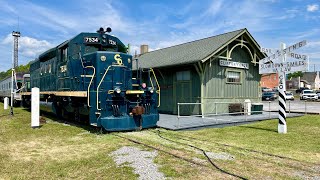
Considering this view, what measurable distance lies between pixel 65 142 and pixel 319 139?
8406 millimetres

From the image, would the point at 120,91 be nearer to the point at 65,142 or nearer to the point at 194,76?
the point at 65,142

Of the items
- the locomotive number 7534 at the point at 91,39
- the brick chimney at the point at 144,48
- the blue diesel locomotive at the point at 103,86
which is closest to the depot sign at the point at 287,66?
the blue diesel locomotive at the point at 103,86

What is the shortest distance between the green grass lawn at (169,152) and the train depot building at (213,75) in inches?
204

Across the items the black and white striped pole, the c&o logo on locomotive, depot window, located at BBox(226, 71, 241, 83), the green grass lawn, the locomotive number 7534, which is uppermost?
the locomotive number 7534

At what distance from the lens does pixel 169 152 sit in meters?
7.44

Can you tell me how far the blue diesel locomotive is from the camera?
10438mm

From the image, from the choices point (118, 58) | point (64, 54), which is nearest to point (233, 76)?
point (118, 58)

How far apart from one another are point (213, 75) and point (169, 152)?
34.2 feet

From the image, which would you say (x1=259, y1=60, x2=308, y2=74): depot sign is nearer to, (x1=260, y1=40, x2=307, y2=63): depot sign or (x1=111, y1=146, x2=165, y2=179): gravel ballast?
(x1=260, y1=40, x2=307, y2=63): depot sign

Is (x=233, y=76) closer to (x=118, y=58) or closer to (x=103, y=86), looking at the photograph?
(x=118, y=58)

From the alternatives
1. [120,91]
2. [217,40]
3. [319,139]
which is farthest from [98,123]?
[217,40]

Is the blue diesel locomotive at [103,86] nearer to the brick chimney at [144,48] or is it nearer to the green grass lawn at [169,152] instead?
the green grass lawn at [169,152]

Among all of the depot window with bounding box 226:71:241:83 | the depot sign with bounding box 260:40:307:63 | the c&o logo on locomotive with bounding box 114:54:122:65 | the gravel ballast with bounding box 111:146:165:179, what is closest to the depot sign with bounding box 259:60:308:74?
the depot sign with bounding box 260:40:307:63

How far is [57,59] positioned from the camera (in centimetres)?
1371
